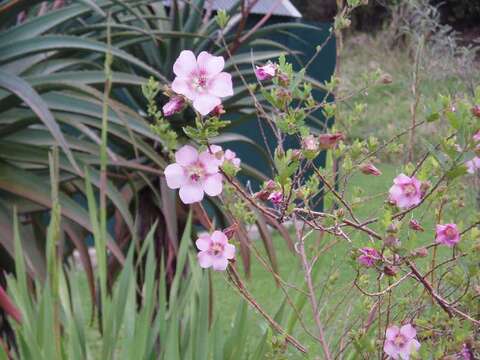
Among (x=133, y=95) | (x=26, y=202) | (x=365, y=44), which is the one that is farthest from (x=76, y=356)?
(x=365, y=44)

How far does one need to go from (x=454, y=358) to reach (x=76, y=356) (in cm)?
70

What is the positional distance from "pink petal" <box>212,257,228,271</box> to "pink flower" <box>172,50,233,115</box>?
250 millimetres

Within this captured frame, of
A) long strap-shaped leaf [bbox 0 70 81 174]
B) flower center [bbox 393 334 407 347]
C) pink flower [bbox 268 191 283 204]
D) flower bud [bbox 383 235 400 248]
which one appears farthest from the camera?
long strap-shaped leaf [bbox 0 70 81 174]

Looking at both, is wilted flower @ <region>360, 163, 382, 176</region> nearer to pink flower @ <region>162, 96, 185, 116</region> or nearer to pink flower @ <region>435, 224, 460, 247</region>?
pink flower @ <region>435, 224, 460, 247</region>

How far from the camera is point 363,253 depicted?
1.22 metres

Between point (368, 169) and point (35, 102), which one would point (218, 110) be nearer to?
point (368, 169)

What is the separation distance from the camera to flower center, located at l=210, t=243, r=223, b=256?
1315 mm

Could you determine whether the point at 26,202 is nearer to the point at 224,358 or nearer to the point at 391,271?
the point at 224,358

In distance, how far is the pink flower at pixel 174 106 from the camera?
1148 millimetres

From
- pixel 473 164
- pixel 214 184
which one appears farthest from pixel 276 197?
pixel 473 164

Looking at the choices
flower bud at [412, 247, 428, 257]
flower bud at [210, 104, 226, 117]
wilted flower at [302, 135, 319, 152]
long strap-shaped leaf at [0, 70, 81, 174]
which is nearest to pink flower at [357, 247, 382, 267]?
flower bud at [412, 247, 428, 257]

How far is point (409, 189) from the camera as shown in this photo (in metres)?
1.20

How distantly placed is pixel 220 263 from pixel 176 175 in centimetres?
17

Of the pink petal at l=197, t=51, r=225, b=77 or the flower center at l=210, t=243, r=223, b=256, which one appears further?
the flower center at l=210, t=243, r=223, b=256
